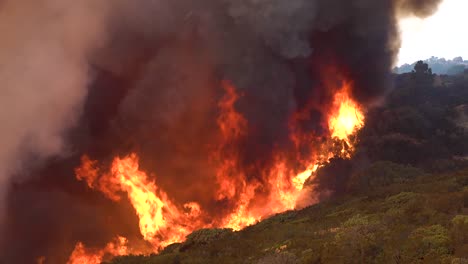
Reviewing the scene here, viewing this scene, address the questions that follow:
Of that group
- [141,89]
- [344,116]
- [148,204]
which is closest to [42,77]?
[141,89]

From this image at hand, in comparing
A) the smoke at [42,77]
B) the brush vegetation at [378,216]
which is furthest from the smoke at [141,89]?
the brush vegetation at [378,216]

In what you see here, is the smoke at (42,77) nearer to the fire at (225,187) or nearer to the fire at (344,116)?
the fire at (225,187)

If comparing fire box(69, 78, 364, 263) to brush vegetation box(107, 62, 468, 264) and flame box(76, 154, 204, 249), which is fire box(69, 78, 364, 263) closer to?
flame box(76, 154, 204, 249)

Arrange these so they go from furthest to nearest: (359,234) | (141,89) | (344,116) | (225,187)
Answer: (344,116)
(141,89)
(225,187)
(359,234)

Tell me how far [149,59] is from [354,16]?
23.3m

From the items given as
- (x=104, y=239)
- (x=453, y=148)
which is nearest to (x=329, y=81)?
(x=453, y=148)

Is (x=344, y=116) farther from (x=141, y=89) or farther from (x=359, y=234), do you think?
(x=359, y=234)

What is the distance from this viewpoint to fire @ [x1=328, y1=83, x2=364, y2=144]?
4809cm

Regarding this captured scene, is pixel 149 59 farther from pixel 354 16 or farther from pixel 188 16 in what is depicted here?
pixel 354 16

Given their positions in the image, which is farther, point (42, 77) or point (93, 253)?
point (42, 77)

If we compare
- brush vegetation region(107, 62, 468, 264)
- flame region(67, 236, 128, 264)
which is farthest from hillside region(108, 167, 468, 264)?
flame region(67, 236, 128, 264)

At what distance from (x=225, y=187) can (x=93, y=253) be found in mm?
11892

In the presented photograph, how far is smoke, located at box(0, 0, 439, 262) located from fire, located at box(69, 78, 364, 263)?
2.62 ft

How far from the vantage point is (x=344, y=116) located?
A: 163 feet
